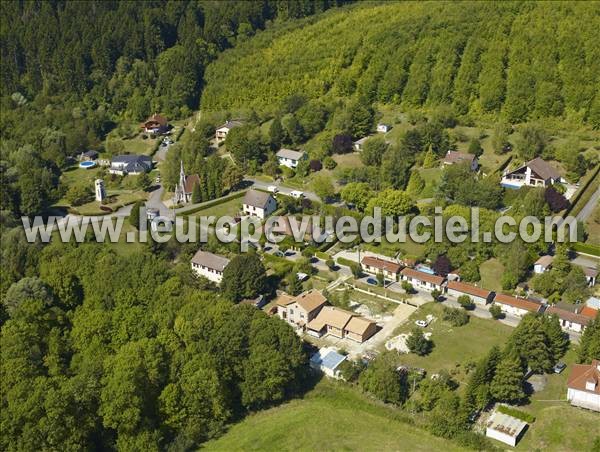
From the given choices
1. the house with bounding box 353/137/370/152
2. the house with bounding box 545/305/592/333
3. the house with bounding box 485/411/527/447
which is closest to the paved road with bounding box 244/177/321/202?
the house with bounding box 353/137/370/152

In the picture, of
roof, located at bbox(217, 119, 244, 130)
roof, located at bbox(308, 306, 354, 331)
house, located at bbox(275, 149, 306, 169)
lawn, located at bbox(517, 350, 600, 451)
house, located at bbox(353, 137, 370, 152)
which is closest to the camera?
lawn, located at bbox(517, 350, 600, 451)

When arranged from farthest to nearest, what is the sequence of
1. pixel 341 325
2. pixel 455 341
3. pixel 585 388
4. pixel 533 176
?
pixel 533 176, pixel 341 325, pixel 455 341, pixel 585 388

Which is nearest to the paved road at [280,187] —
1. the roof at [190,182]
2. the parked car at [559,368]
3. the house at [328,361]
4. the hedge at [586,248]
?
the roof at [190,182]

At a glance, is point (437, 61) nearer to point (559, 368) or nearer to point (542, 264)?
point (542, 264)

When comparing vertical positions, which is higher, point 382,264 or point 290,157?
point 290,157

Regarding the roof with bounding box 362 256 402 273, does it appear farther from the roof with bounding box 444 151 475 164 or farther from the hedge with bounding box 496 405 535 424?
the roof with bounding box 444 151 475 164

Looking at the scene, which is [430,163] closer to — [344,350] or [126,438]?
[344,350]

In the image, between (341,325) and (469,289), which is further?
(469,289)

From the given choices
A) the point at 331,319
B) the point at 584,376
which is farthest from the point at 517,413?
the point at 331,319
